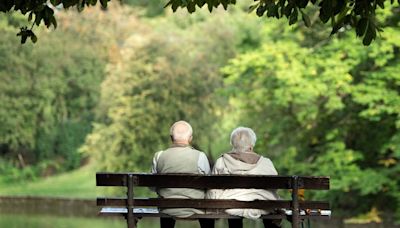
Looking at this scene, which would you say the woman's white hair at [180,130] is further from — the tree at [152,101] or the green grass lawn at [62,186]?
the green grass lawn at [62,186]

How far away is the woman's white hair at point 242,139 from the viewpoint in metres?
8.55

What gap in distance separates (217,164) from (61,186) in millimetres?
39017

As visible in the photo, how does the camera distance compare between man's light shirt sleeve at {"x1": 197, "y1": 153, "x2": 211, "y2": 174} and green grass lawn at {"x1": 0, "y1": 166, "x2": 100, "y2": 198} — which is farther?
green grass lawn at {"x1": 0, "y1": 166, "x2": 100, "y2": 198}

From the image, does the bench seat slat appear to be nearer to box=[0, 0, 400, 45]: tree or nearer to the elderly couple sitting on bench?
the elderly couple sitting on bench

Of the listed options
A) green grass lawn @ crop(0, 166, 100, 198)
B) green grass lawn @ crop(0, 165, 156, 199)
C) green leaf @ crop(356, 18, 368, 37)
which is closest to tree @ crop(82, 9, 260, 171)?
green grass lawn @ crop(0, 165, 156, 199)

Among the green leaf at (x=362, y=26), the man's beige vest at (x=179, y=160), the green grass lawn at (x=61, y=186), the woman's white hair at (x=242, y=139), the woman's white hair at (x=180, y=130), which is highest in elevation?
the green grass lawn at (x=61, y=186)

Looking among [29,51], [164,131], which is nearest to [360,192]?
[164,131]

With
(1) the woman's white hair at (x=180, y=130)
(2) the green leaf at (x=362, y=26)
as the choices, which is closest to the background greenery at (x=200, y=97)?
(1) the woman's white hair at (x=180, y=130)

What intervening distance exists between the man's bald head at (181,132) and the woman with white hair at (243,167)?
31 centimetres

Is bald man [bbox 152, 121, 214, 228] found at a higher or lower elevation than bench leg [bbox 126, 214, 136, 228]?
higher

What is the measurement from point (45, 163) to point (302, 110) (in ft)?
75.4

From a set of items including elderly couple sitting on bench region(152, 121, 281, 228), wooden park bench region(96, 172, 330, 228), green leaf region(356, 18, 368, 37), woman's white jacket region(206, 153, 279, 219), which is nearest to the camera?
green leaf region(356, 18, 368, 37)

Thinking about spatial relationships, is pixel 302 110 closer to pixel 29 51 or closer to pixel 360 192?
pixel 360 192

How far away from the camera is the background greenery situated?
2630cm
